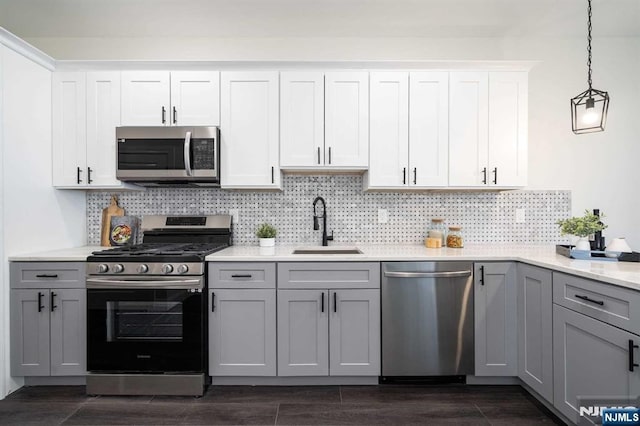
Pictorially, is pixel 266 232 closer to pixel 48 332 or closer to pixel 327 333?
pixel 327 333

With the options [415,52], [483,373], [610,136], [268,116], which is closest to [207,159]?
[268,116]

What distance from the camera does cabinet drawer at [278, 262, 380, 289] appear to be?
8.00 feet

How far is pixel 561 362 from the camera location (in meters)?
1.96

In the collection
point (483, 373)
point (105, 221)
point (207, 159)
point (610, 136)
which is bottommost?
point (483, 373)

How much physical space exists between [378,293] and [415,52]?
2186mm

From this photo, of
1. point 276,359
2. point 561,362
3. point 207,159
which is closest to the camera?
point 561,362

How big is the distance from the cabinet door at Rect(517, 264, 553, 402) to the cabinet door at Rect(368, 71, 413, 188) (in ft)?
3.63

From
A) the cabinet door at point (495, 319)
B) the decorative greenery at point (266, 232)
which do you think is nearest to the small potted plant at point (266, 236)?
the decorative greenery at point (266, 232)

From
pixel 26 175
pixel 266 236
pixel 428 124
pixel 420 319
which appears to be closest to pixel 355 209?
pixel 266 236

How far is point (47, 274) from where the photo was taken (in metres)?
2.43

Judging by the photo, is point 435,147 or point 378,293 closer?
point 378,293

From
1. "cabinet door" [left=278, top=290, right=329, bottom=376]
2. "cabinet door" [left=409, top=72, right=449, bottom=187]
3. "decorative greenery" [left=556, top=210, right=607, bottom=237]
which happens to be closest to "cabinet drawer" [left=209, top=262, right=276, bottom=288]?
"cabinet door" [left=278, top=290, right=329, bottom=376]

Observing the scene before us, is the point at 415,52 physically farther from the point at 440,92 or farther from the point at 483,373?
the point at 483,373

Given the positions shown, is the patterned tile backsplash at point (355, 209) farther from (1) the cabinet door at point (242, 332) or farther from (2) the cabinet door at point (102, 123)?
(1) the cabinet door at point (242, 332)
